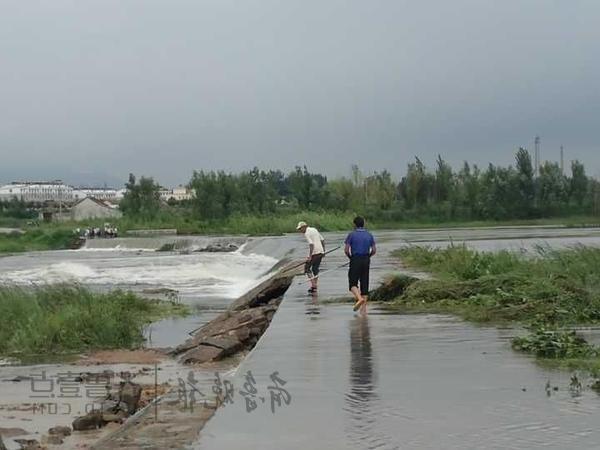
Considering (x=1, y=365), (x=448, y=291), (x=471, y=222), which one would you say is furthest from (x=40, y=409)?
(x=471, y=222)

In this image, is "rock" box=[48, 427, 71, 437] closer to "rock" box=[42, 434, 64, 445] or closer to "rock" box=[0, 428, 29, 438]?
"rock" box=[42, 434, 64, 445]

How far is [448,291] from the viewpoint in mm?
17469

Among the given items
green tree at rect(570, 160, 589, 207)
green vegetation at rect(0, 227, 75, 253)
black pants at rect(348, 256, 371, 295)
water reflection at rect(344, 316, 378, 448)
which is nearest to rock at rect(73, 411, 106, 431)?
water reflection at rect(344, 316, 378, 448)

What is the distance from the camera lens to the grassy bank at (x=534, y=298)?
11414mm

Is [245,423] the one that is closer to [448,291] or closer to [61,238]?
[448,291]

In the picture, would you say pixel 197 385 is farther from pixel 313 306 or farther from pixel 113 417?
pixel 313 306

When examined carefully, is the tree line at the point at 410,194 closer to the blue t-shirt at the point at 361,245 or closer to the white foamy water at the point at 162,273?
the white foamy water at the point at 162,273

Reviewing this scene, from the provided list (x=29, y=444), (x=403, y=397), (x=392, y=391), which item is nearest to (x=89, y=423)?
(x=29, y=444)

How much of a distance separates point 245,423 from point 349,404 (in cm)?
107

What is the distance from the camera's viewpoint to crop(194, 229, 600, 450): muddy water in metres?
7.55

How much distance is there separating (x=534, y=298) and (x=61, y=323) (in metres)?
8.22

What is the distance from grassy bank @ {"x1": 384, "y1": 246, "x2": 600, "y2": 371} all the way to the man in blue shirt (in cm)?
94

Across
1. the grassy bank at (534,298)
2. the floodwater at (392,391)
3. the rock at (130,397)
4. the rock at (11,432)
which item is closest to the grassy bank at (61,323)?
the floodwater at (392,391)

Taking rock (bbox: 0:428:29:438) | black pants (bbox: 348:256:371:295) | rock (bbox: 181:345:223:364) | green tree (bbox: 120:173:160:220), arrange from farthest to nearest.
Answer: green tree (bbox: 120:173:160:220) → black pants (bbox: 348:256:371:295) → rock (bbox: 181:345:223:364) → rock (bbox: 0:428:29:438)
